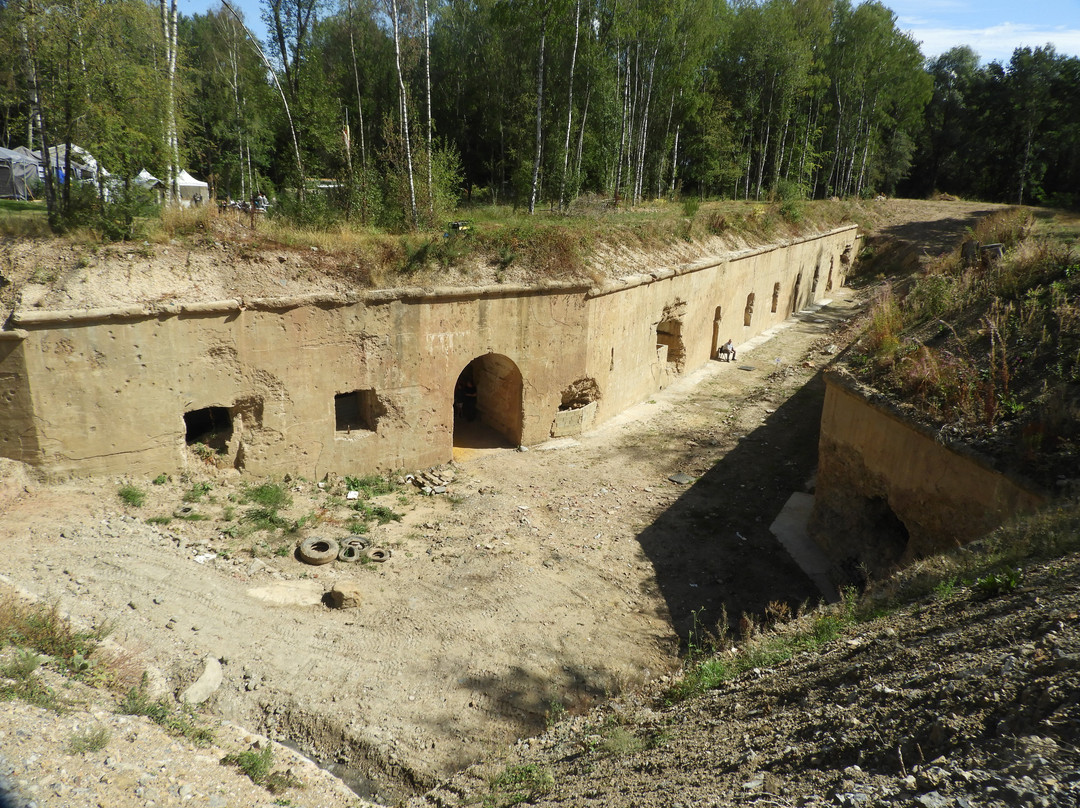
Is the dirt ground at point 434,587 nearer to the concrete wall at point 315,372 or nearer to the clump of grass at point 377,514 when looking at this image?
the clump of grass at point 377,514

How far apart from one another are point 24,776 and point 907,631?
5861 mm

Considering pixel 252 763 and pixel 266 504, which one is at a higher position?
pixel 252 763

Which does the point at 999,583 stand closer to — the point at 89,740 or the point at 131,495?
the point at 89,740

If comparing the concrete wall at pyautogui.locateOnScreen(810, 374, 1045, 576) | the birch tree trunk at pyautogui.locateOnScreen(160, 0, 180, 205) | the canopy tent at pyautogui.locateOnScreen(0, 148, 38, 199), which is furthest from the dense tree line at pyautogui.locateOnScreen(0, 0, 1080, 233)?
the concrete wall at pyautogui.locateOnScreen(810, 374, 1045, 576)

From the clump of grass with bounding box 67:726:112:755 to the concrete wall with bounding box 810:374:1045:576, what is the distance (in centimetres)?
751

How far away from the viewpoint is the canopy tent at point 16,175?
785 inches

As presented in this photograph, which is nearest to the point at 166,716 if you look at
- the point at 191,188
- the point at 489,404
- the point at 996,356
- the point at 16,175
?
the point at 489,404

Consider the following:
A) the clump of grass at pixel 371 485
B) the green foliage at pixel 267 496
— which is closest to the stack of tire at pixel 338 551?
the green foliage at pixel 267 496

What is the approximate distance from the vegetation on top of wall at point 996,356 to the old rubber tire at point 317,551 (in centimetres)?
743

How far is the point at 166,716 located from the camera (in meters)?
5.38

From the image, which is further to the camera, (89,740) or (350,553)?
(350,553)

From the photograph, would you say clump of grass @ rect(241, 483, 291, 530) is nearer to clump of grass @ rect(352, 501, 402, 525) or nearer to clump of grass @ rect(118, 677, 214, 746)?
clump of grass @ rect(352, 501, 402, 525)

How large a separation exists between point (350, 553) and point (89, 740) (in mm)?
4753

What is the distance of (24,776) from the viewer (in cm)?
403
